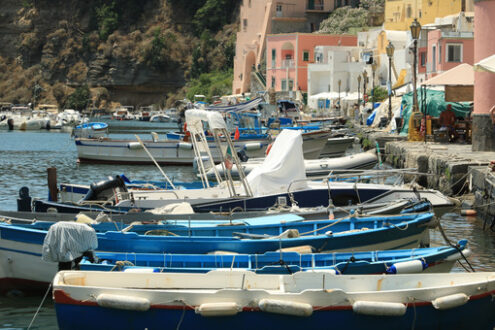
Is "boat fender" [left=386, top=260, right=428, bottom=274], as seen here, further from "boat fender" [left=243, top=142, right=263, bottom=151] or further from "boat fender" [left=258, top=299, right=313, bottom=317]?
"boat fender" [left=243, top=142, right=263, bottom=151]

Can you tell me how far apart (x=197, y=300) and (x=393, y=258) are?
3.14 m

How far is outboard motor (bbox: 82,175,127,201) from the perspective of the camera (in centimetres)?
1636

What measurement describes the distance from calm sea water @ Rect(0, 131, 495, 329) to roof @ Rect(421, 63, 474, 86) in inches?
385

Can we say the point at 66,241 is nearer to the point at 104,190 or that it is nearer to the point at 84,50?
the point at 104,190

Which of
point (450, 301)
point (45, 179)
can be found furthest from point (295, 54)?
point (450, 301)

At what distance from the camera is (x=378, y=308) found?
8.42m

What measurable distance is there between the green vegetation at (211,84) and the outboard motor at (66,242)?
80846mm

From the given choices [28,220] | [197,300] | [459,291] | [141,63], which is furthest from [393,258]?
[141,63]

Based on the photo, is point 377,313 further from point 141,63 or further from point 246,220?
point 141,63

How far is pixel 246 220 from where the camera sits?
43.6ft

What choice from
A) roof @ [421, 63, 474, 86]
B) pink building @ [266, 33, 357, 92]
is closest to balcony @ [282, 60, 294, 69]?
pink building @ [266, 33, 357, 92]

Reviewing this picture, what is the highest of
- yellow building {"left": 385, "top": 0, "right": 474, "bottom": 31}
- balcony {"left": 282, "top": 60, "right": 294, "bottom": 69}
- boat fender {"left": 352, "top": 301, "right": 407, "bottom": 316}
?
yellow building {"left": 385, "top": 0, "right": 474, "bottom": 31}

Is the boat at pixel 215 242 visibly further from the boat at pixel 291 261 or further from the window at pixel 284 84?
the window at pixel 284 84

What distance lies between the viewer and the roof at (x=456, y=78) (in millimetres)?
27750
